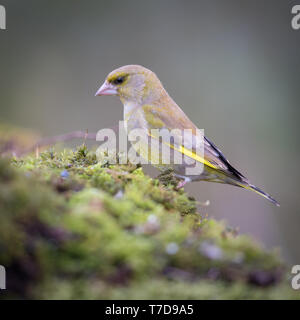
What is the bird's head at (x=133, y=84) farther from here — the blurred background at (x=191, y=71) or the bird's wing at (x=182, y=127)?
the blurred background at (x=191, y=71)

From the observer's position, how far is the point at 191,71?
12.1 meters

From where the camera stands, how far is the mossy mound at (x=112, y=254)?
175 cm

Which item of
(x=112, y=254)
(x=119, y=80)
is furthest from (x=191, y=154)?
(x=112, y=254)

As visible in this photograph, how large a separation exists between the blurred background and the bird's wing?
4.71 meters

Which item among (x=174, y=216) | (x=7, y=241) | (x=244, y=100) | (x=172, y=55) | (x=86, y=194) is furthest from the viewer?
(x=172, y=55)

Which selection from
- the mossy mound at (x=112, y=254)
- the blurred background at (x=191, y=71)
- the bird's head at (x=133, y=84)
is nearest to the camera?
the mossy mound at (x=112, y=254)

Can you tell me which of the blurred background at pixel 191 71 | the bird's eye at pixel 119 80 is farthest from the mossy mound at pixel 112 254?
the blurred background at pixel 191 71

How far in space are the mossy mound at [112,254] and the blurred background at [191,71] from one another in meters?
6.84

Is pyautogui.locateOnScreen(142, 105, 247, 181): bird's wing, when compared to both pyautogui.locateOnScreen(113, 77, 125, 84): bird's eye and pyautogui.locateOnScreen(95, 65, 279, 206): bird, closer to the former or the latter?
pyautogui.locateOnScreen(95, 65, 279, 206): bird

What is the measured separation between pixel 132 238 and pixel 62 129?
8.70 m

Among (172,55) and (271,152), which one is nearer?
(271,152)
